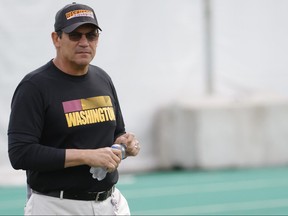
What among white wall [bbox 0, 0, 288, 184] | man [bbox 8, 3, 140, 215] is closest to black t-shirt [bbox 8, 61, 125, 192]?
man [bbox 8, 3, 140, 215]

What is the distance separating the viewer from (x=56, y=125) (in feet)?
14.3

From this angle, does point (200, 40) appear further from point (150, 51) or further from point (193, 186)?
point (193, 186)

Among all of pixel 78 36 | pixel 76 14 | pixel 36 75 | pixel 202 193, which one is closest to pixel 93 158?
pixel 36 75

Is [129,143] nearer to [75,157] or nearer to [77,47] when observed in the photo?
[75,157]

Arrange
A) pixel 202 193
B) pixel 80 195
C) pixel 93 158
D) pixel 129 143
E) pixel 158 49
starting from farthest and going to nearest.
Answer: pixel 158 49, pixel 202 193, pixel 129 143, pixel 80 195, pixel 93 158

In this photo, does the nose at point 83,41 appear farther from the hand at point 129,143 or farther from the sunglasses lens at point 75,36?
the hand at point 129,143

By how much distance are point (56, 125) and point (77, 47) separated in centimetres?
43

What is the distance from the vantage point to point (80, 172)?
4.43 meters

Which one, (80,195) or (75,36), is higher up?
(75,36)

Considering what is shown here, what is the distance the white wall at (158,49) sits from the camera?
11516 millimetres

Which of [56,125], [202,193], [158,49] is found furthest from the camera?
[158,49]

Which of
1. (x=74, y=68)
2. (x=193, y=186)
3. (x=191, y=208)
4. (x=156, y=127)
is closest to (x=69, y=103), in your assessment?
(x=74, y=68)

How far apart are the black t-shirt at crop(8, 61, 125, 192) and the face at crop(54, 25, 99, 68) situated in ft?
0.31

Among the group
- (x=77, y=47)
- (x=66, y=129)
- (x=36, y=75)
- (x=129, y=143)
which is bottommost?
(x=129, y=143)
